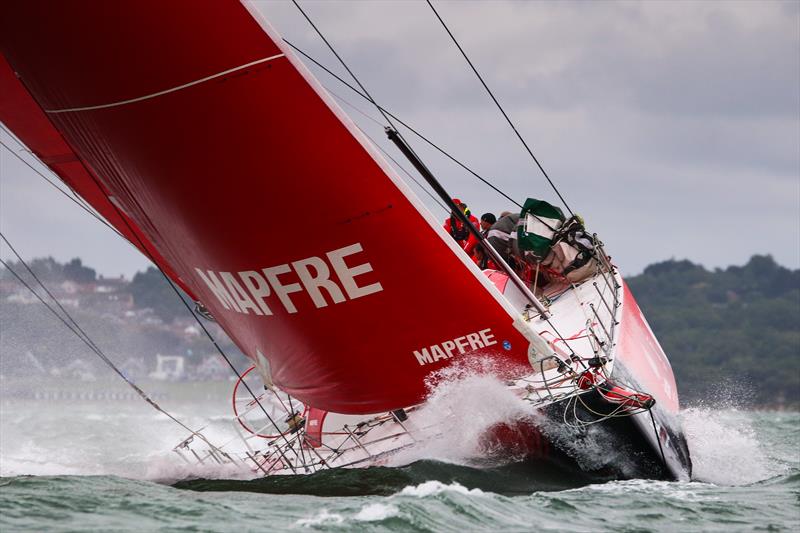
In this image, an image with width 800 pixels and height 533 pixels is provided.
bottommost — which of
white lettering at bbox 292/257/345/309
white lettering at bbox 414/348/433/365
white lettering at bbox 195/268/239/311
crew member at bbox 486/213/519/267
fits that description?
white lettering at bbox 414/348/433/365

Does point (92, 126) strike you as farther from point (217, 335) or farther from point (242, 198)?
point (217, 335)

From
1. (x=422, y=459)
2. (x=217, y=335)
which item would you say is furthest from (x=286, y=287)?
(x=217, y=335)

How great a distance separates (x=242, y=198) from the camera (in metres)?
7.37

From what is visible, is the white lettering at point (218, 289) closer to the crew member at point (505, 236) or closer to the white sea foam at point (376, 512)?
the white sea foam at point (376, 512)

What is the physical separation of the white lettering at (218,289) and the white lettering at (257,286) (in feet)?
1.03

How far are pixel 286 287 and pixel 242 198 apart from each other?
629 mm

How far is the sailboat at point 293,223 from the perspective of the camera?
7.09 meters

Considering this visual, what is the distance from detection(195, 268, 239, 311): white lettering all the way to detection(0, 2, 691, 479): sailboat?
18 millimetres

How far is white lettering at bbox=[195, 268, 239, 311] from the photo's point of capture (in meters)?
8.13

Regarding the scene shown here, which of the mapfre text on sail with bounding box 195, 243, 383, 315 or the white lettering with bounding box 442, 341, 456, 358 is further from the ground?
the mapfre text on sail with bounding box 195, 243, 383, 315

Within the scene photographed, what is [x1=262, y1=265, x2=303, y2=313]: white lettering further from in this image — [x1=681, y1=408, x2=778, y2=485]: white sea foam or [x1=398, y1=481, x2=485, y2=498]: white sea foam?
[x1=681, y1=408, x2=778, y2=485]: white sea foam

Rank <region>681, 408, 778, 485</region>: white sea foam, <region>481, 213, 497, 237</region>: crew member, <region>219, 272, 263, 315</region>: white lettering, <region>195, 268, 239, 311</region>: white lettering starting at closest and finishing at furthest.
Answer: <region>219, 272, 263, 315</region>: white lettering
<region>195, 268, 239, 311</region>: white lettering
<region>681, 408, 778, 485</region>: white sea foam
<region>481, 213, 497, 237</region>: crew member

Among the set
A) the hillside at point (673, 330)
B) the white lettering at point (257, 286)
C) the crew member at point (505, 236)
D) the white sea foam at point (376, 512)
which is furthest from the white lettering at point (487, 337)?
the hillside at point (673, 330)

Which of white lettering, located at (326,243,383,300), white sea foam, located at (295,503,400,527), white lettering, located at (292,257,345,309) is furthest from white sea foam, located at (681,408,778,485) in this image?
white sea foam, located at (295,503,400,527)
